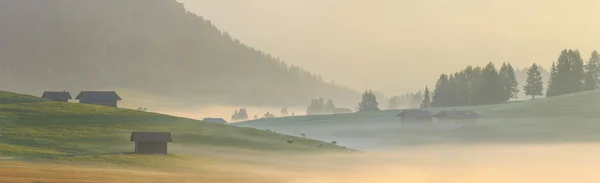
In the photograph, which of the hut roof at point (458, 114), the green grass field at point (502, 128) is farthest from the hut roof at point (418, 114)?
the hut roof at point (458, 114)

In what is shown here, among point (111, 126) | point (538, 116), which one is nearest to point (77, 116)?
point (111, 126)

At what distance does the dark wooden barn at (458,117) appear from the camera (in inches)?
6176

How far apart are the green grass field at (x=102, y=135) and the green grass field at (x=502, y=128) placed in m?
18.4

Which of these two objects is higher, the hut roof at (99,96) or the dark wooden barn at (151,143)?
the hut roof at (99,96)

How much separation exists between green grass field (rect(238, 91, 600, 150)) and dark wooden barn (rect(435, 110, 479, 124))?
1.97 m

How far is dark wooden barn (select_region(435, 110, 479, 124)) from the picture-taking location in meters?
157

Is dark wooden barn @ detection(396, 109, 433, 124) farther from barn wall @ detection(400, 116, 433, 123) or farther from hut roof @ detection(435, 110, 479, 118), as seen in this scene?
hut roof @ detection(435, 110, 479, 118)

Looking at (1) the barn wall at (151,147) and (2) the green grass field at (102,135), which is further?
(1) the barn wall at (151,147)

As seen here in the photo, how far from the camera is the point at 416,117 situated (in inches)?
6614

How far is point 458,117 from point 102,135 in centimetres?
7518

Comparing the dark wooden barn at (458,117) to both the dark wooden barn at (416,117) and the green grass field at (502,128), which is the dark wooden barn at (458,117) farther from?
the dark wooden barn at (416,117)

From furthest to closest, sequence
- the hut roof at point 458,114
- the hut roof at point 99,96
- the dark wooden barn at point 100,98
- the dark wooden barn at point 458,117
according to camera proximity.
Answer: the hut roof at point 99,96 → the dark wooden barn at point 100,98 → the hut roof at point 458,114 → the dark wooden barn at point 458,117

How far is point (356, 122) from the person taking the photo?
628 feet

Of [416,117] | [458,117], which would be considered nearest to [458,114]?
[458,117]
